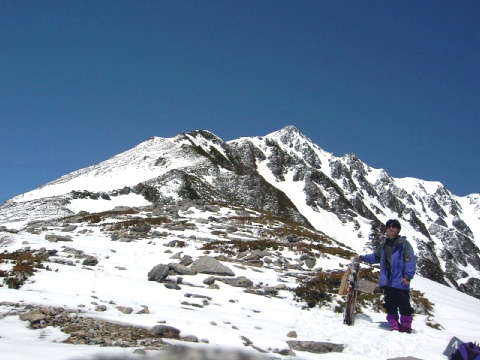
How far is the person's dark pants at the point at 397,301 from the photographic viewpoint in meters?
9.27

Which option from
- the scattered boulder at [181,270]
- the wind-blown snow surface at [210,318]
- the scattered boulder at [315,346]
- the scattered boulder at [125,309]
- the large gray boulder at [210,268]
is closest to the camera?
the wind-blown snow surface at [210,318]

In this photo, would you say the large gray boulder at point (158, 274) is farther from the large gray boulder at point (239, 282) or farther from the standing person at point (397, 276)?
the standing person at point (397, 276)

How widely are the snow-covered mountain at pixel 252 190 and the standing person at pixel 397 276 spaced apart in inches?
1277

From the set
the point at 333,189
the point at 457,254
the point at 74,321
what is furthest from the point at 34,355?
the point at 457,254

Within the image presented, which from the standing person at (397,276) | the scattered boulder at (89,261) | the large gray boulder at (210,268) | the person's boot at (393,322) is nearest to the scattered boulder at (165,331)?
→ the standing person at (397,276)

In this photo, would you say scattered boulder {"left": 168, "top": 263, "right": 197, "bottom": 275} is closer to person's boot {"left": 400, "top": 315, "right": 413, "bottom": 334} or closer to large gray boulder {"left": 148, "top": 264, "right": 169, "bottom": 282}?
large gray boulder {"left": 148, "top": 264, "right": 169, "bottom": 282}

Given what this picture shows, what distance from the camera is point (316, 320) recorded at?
9.95m

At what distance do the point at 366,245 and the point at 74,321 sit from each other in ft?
334

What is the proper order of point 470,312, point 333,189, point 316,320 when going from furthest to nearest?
point 333,189
point 470,312
point 316,320

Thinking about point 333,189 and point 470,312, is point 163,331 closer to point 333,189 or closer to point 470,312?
point 470,312

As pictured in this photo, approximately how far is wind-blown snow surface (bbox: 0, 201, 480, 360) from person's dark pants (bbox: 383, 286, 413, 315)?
56cm

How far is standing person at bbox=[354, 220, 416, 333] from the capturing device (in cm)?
925

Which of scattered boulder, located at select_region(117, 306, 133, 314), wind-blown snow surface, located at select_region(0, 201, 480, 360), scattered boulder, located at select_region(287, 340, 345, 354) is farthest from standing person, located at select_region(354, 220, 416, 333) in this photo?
scattered boulder, located at select_region(117, 306, 133, 314)

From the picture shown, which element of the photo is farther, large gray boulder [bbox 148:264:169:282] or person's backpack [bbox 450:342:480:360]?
large gray boulder [bbox 148:264:169:282]
